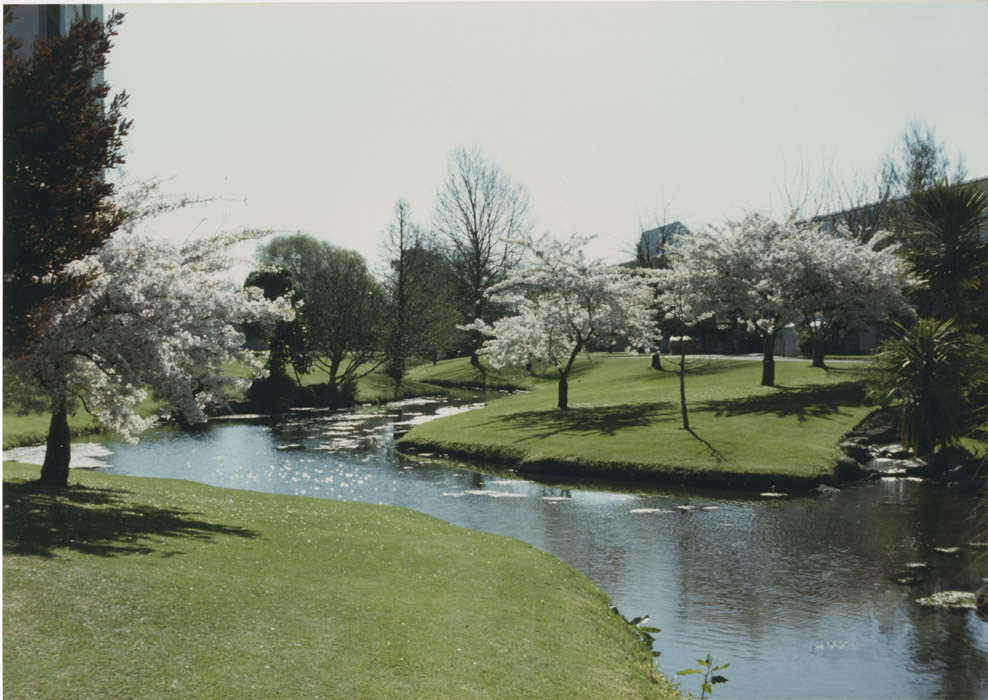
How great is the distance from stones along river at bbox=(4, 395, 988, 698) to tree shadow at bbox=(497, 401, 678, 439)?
541 cm

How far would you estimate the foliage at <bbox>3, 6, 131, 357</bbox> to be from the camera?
38.1 feet

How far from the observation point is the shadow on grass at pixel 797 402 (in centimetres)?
3316

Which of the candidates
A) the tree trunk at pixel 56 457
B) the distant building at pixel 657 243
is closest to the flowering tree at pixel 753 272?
the distant building at pixel 657 243

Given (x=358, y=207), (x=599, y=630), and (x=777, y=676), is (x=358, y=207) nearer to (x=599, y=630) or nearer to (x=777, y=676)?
(x=599, y=630)

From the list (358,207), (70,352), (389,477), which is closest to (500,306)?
(389,477)

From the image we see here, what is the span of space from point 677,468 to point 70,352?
19.0 m

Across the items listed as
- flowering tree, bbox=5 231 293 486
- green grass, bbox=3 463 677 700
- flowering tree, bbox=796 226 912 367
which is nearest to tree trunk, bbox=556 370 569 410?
flowering tree, bbox=796 226 912 367

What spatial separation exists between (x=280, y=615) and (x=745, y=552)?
11498 mm

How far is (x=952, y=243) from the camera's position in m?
26.0

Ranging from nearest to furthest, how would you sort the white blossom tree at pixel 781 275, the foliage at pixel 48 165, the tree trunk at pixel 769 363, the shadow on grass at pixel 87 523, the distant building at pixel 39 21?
the shadow on grass at pixel 87 523 → the foliage at pixel 48 165 → the distant building at pixel 39 21 → the white blossom tree at pixel 781 275 → the tree trunk at pixel 769 363

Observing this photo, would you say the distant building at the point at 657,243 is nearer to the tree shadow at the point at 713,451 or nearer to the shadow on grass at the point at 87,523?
the tree shadow at the point at 713,451

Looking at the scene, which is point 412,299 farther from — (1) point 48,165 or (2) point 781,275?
(1) point 48,165

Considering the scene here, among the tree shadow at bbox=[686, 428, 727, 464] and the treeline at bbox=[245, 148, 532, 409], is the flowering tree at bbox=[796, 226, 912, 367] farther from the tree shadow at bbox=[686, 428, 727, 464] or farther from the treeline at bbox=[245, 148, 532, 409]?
the treeline at bbox=[245, 148, 532, 409]

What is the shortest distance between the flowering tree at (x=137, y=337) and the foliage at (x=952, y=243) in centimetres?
2180
